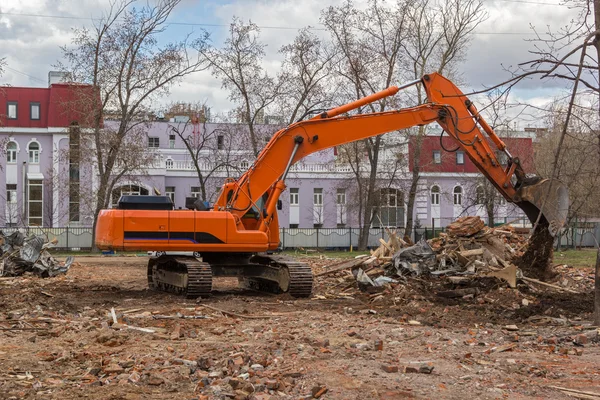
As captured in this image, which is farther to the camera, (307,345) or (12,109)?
(12,109)

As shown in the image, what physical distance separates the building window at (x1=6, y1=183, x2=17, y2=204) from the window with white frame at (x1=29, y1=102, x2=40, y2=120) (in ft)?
17.2

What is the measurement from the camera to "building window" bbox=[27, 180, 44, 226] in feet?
178

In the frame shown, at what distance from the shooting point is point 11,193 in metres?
55.4

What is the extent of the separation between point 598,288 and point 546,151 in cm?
3462

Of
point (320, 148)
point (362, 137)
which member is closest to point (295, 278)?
point (320, 148)

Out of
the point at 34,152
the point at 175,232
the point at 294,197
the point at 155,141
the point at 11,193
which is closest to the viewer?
the point at 175,232

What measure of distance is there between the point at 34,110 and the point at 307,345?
52190mm

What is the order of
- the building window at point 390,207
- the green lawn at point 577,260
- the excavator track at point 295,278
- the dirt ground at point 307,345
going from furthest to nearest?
the building window at point 390,207
the green lawn at point 577,260
the excavator track at point 295,278
the dirt ground at point 307,345

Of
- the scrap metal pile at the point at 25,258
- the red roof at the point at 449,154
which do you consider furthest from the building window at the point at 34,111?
the scrap metal pile at the point at 25,258

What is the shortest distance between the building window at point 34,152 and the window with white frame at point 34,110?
212 centimetres

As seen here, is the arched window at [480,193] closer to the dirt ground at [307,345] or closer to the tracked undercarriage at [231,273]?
the dirt ground at [307,345]

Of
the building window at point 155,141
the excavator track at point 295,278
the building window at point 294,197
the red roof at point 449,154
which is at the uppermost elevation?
the building window at point 155,141

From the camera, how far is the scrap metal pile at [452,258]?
53.0 feet

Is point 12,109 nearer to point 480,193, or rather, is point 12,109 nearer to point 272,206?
point 480,193
